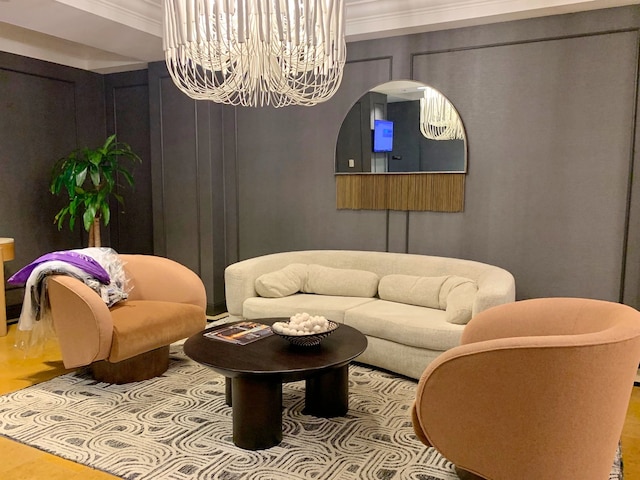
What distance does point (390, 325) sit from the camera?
128 inches

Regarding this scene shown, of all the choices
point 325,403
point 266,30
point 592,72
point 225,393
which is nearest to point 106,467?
point 225,393

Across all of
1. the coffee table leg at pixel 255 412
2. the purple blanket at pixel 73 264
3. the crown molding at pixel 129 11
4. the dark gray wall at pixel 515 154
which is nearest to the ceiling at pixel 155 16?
the crown molding at pixel 129 11

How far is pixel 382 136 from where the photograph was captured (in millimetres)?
4223

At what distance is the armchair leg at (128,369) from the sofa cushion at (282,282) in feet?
2.89

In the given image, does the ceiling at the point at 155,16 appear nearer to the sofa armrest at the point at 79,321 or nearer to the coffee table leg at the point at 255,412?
the sofa armrest at the point at 79,321

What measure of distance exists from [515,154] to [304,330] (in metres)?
2.18

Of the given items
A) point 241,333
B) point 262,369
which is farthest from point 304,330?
point 241,333

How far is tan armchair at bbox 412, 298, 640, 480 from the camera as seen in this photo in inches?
66.2

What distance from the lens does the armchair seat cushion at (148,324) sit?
9.78ft

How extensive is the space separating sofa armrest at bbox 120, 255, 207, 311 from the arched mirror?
1610mm

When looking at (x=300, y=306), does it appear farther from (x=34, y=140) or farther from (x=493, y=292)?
(x=34, y=140)

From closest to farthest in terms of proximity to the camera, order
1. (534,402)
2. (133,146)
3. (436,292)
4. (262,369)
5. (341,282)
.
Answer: (534,402), (262,369), (436,292), (341,282), (133,146)

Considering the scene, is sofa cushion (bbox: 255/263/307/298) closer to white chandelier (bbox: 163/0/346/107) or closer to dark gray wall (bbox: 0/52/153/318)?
white chandelier (bbox: 163/0/346/107)

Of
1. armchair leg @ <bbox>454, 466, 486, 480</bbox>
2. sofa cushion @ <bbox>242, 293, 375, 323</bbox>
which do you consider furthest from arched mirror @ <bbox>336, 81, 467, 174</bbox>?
armchair leg @ <bbox>454, 466, 486, 480</bbox>
